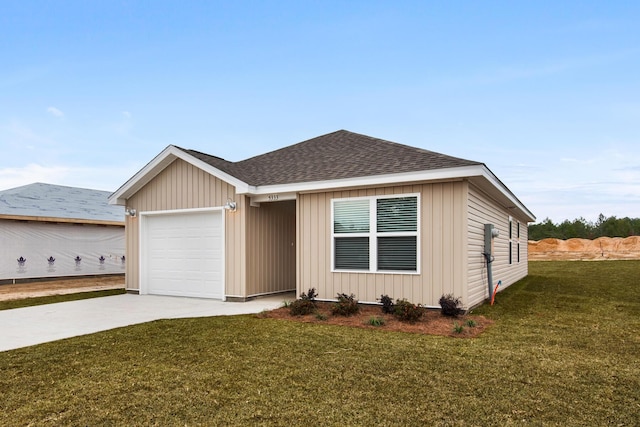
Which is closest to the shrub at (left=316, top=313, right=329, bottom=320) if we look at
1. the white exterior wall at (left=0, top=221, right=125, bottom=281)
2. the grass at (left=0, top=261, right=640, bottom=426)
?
the grass at (left=0, top=261, right=640, bottom=426)

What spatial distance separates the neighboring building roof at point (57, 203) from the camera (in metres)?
14.4

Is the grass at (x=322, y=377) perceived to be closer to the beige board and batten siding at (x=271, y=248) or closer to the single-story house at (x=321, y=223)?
the single-story house at (x=321, y=223)

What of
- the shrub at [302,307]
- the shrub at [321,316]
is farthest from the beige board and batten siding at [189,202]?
the shrub at [321,316]

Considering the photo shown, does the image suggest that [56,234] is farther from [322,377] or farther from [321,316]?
[322,377]

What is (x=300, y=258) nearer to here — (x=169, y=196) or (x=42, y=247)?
(x=169, y=196)

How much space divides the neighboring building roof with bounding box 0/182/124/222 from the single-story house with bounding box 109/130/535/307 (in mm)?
5295

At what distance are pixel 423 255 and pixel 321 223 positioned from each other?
229cm

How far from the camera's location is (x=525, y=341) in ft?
18.6

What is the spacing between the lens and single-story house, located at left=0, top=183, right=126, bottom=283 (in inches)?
551

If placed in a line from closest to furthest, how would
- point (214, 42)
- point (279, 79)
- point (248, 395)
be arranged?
point (248, 395) → point (214, 42) → point (279, 79)

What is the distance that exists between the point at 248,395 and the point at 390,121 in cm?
1401

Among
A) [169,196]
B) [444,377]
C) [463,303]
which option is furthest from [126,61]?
→ [444,377]

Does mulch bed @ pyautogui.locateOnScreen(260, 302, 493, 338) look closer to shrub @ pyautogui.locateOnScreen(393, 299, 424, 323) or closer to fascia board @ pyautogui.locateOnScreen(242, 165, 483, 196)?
shrub @ pyautogui.locateOnScreen(393, 299, 424, 323)

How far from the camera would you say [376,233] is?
8320 mm
